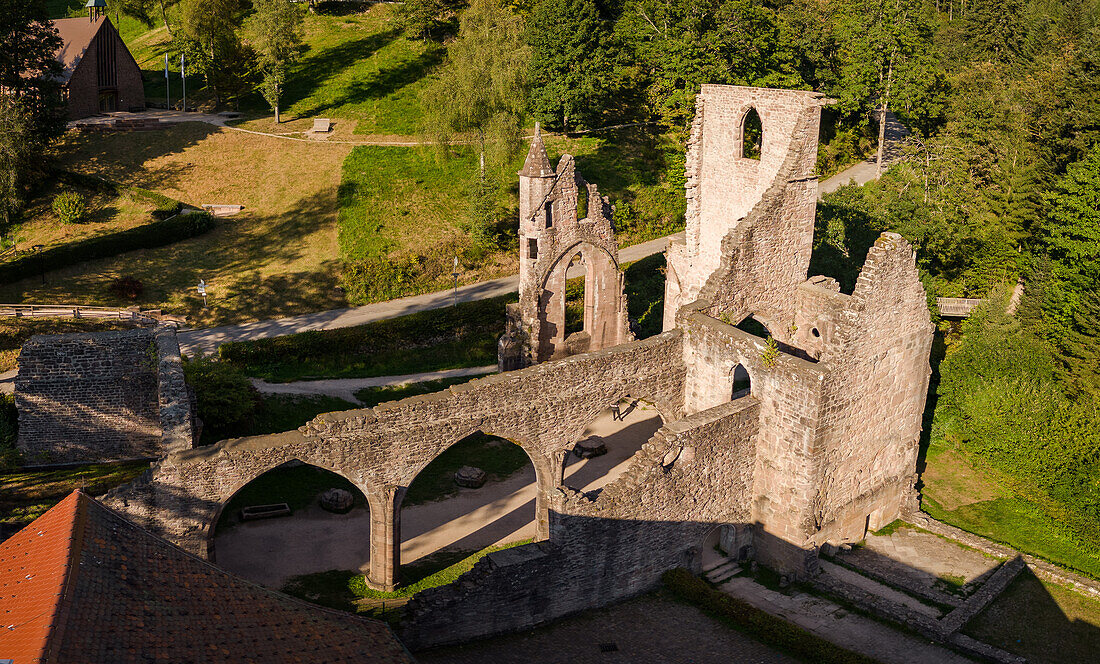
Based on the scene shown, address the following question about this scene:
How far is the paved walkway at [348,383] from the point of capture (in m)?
32.2

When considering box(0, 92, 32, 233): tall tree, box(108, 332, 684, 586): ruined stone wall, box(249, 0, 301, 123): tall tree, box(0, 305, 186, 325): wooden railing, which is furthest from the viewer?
box(249, 0, 301, 123): tall tree

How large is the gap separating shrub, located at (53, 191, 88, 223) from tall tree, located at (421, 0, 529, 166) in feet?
55.7

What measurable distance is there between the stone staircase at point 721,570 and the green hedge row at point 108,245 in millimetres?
31296

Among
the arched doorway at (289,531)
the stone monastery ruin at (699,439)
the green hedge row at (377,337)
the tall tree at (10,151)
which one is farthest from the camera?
the tall tree at (10,151)

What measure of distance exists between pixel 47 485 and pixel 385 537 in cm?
926

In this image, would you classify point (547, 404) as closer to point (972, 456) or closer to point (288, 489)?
point (288, 489)

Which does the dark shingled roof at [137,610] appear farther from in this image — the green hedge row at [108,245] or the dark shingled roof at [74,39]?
the dark shingled roof at [74,39]

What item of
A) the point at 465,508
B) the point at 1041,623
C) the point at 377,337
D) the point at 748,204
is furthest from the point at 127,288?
the point at 1041,623

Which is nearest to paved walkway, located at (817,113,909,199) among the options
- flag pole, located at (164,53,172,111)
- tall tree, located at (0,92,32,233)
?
flag pole, located at (164,53,172,111)

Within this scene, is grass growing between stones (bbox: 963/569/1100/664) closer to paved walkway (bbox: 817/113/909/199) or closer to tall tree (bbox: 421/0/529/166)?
tall tree (bbox: 421/0/529/166)

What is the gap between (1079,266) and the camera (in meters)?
34.7

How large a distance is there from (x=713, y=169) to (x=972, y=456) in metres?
12.1

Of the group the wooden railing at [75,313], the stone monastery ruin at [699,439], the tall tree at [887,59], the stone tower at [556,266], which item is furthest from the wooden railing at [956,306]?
the wooden railing at [75,313]

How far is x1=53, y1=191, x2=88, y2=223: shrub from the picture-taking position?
146 ft
